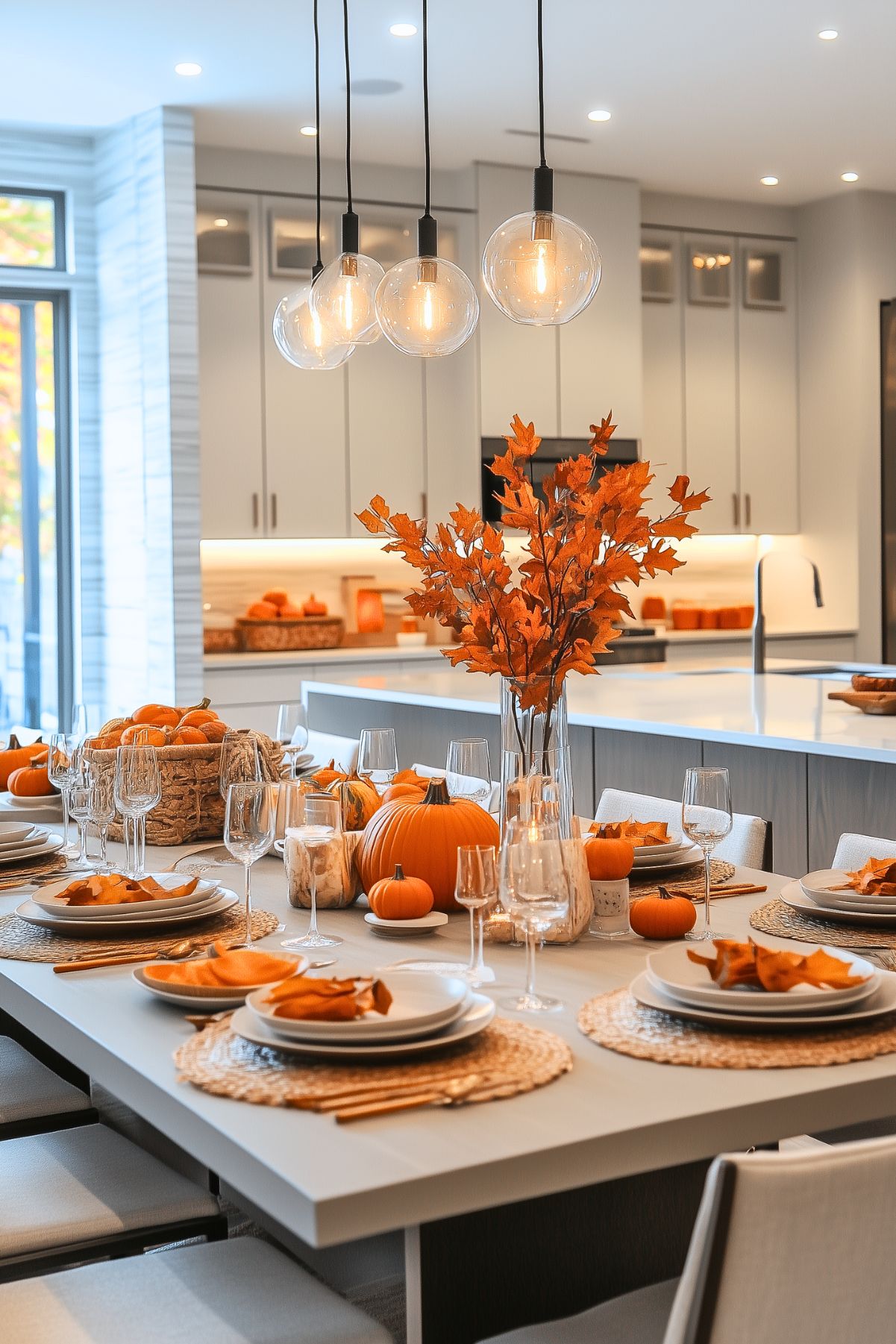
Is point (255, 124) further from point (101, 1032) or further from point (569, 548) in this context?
point (101, 1032)

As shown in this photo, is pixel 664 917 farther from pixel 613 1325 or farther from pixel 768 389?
pixel 768 389

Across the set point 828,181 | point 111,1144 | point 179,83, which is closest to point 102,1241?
point 111,1144

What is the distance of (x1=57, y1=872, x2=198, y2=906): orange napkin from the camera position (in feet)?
5.84

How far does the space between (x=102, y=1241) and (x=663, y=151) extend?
18.5ft

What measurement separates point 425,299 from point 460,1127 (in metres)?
1.65

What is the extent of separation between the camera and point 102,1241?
153 centimetres

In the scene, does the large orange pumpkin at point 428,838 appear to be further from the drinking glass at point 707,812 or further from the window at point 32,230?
the window at point 32,230

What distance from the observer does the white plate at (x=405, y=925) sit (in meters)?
1.76

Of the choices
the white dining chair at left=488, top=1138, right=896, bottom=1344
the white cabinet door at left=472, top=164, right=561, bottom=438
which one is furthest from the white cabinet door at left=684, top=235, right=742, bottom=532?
the white dining chair at left=488, top=1138, right=896, bottom=1344

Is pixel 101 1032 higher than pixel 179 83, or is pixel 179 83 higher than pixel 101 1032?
pixel 179 83

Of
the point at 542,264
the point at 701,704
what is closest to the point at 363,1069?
the point at 542,264

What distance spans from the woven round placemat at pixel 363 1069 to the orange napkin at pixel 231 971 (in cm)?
11

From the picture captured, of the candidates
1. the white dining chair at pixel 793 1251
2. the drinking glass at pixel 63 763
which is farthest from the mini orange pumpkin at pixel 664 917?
the drinking glass at pixel 63 763

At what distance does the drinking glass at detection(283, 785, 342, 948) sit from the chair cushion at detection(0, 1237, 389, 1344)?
14.4 inches
